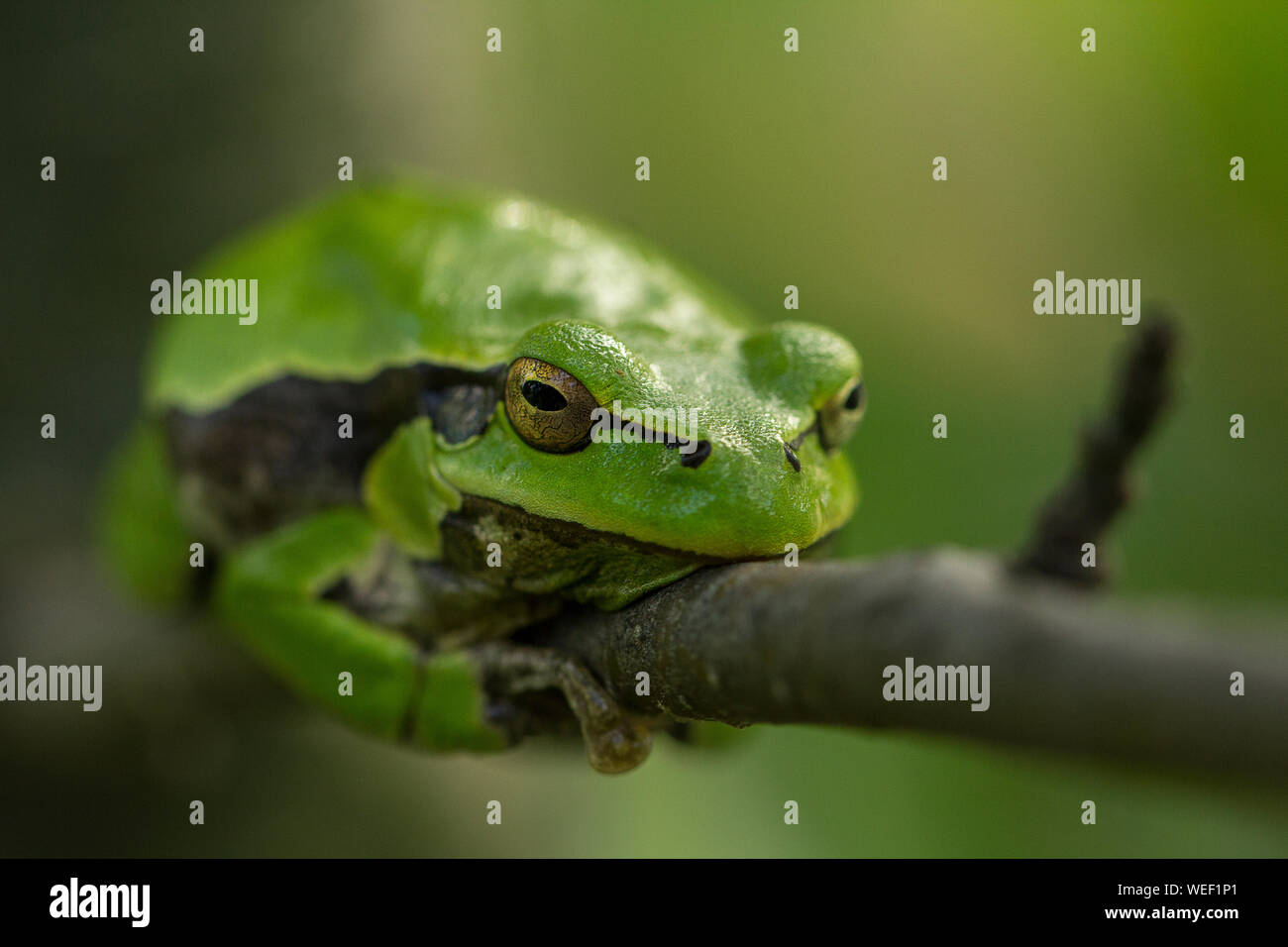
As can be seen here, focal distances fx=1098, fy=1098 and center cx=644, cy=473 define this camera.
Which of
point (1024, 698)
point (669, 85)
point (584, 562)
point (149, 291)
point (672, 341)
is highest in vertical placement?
point (669, 85)

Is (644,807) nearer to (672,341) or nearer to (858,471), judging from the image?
(858,471)

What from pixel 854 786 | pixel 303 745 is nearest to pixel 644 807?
pixel 854 786

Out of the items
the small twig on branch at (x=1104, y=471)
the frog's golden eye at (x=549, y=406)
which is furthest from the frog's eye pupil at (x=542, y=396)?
the small twig on branch at (x=1104, y=471)

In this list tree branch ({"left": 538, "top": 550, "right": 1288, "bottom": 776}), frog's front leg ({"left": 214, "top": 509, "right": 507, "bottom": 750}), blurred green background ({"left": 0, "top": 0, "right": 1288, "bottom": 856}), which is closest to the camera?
tree branch ({"left": 538, "top": 550, "right": 1288, "bottom": 776})

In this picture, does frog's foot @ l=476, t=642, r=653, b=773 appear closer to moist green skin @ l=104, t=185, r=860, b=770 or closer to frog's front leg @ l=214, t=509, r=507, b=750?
moist green skin @ l=104, t=185, r=860, b=770

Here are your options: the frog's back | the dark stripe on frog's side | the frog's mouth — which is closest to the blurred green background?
the dark stripe on frog's side

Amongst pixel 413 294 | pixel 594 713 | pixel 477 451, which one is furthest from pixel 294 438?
pixel 594 713

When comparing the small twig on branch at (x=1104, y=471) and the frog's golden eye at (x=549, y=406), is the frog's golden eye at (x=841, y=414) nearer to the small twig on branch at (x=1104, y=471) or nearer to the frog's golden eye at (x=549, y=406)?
the frog's golden eye at (x=549, y=406)
